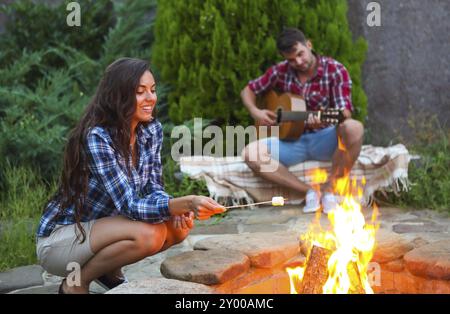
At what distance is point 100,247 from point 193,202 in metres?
0.49

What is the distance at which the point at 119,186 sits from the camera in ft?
9.98

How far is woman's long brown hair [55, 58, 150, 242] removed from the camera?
3.11m

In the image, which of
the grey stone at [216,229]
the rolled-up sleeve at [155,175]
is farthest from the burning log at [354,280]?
the grey stone at [216,229]

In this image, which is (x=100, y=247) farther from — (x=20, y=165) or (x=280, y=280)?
(x=20, y=165)

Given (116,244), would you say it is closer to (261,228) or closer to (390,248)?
(390,248)

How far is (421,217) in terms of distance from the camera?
490 centimetres

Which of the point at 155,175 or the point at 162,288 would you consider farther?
the point at 155,175

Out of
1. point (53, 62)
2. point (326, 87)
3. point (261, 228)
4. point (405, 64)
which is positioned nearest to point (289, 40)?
point (326, 87)

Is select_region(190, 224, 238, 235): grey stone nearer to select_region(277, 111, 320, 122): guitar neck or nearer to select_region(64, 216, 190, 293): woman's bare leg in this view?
select_region(277, 111, 320, 122): guitar neck

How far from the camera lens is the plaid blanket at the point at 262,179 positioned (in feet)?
17.4

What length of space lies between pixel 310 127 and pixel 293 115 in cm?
19

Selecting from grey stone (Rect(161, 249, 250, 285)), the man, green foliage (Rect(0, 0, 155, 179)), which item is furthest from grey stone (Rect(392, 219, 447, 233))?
green foliage (Rect(0, 0, 155, 179))

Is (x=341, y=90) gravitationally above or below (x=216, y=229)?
above
